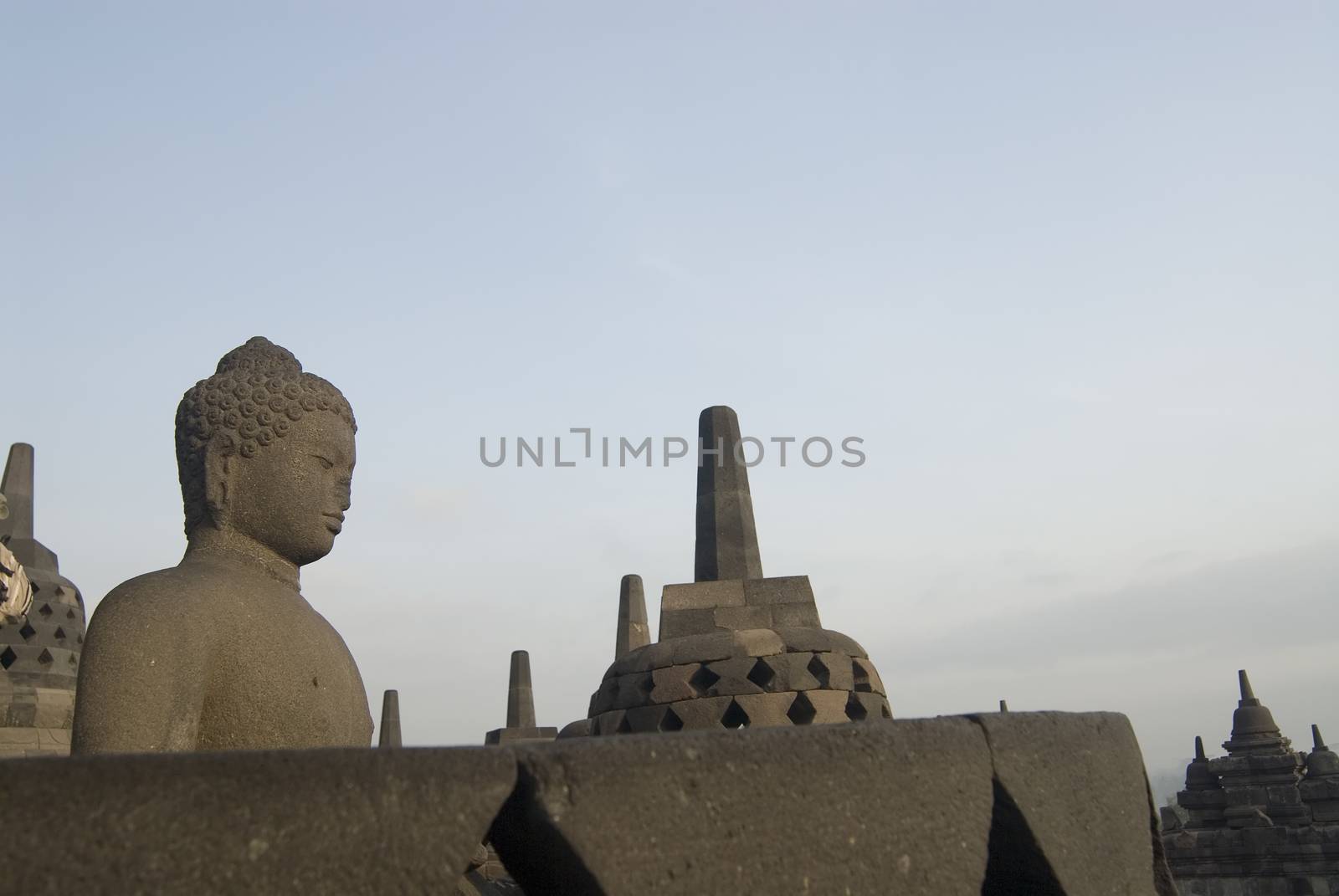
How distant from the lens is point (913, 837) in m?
1.88

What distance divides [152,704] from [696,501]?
5.33m

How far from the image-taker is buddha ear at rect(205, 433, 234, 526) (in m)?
2.84

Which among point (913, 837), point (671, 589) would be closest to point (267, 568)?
point (913, 837)

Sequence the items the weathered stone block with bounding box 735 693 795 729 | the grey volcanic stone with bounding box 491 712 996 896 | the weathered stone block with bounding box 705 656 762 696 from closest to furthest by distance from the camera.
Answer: the grey volcanic stone with bounding box 491 712 996 896, the weathered stone block with bounding box 735 693 795 729, the weathered stone block with bounding box 705 656 762 696

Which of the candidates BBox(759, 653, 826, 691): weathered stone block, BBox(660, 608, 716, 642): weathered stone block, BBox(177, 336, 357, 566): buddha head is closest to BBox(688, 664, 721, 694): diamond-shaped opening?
BBox(759, 653, 826, 691): weathered stone block

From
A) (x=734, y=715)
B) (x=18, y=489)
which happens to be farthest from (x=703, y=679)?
(x=18, y=489)

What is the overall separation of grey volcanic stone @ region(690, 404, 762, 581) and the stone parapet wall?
4797 mm

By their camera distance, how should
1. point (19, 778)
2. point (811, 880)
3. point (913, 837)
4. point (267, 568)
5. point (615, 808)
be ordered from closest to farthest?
point (19, 778) < point (615, 808) < point (811, 880) < point (913, 837) < point (267, 568)

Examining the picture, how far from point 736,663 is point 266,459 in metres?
3.70

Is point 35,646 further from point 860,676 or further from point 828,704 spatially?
point 860,676

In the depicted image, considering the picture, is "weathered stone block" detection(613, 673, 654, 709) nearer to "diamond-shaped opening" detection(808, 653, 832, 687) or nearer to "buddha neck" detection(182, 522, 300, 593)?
"diamond-shaped opening" detection(808, 653, 832, 687)

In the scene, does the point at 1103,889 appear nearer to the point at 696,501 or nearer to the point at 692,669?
the point at 692,669

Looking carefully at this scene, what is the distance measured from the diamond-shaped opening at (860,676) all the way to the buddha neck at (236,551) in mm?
3967

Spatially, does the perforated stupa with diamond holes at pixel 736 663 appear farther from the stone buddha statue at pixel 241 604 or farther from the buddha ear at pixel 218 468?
the buddha ear at pixel 218 468
